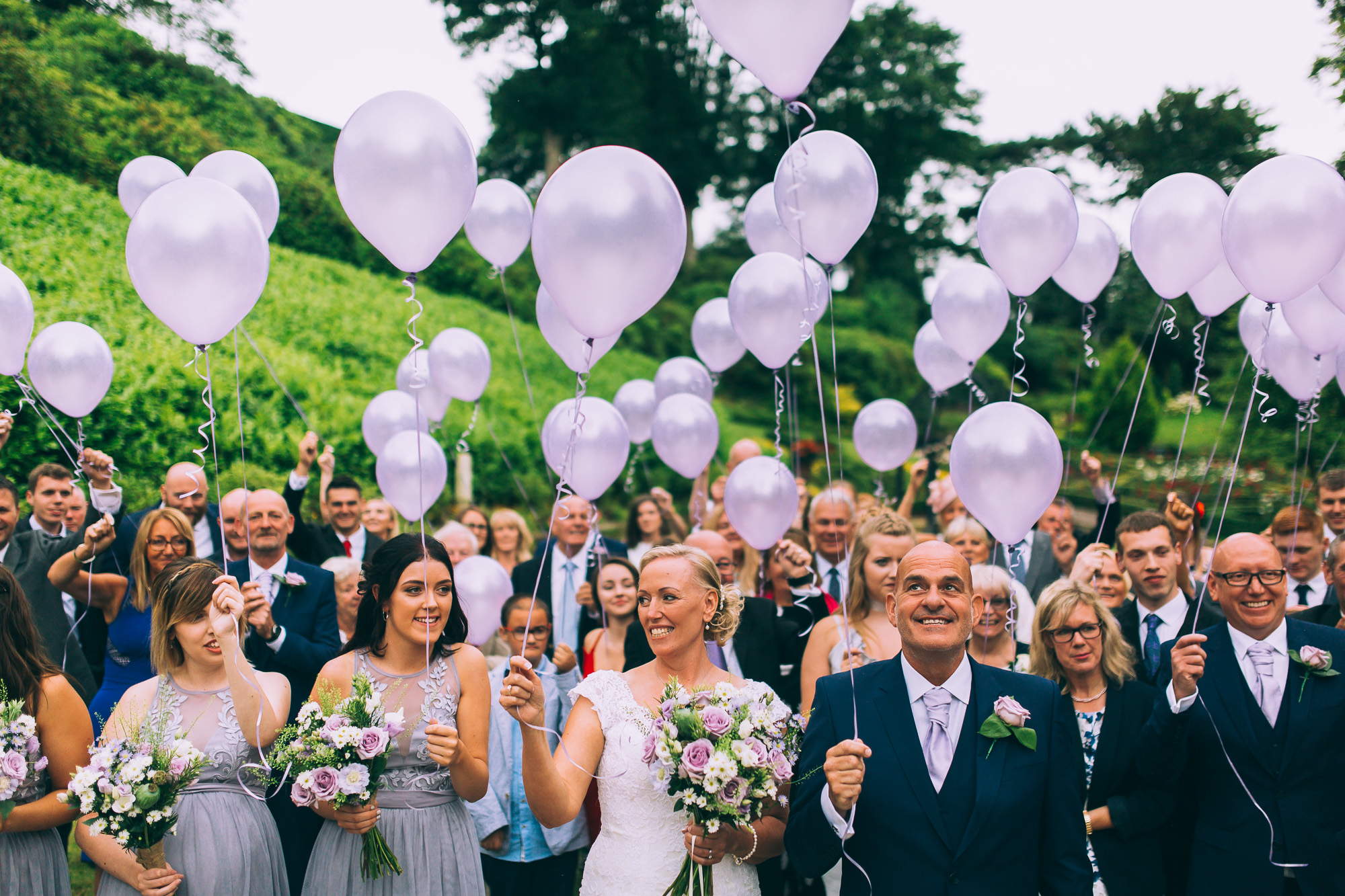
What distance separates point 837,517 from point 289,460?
7.61 meters

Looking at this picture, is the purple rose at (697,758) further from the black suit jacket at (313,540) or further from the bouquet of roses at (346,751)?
the black suit jacket at (313,540)

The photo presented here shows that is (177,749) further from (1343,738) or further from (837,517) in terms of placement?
(1343,738)

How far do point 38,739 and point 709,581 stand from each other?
2520 millimetres

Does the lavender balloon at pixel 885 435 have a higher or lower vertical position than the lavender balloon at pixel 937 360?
lower

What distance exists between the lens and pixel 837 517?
590cm

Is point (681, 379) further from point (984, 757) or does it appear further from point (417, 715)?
point (984, 757)

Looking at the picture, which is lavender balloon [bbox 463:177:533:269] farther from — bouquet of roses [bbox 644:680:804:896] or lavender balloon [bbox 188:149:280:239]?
bouquet of roses [bbox 644:680:804:896]

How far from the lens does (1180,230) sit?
18.4ft

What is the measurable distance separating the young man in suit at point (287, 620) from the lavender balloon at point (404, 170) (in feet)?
5.27

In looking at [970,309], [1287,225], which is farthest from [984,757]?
[970,309]

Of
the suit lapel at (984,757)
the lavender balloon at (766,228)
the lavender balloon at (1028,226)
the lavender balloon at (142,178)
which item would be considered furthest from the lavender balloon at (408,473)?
the suit lapel at (984,757)

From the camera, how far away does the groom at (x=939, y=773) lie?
3.00 metres

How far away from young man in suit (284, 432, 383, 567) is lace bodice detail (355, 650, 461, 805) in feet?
10.3

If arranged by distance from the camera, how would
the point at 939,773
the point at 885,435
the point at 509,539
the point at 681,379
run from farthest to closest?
the point at 681,379, the point at 885,435, the point at 509,539, the point at 939,773
